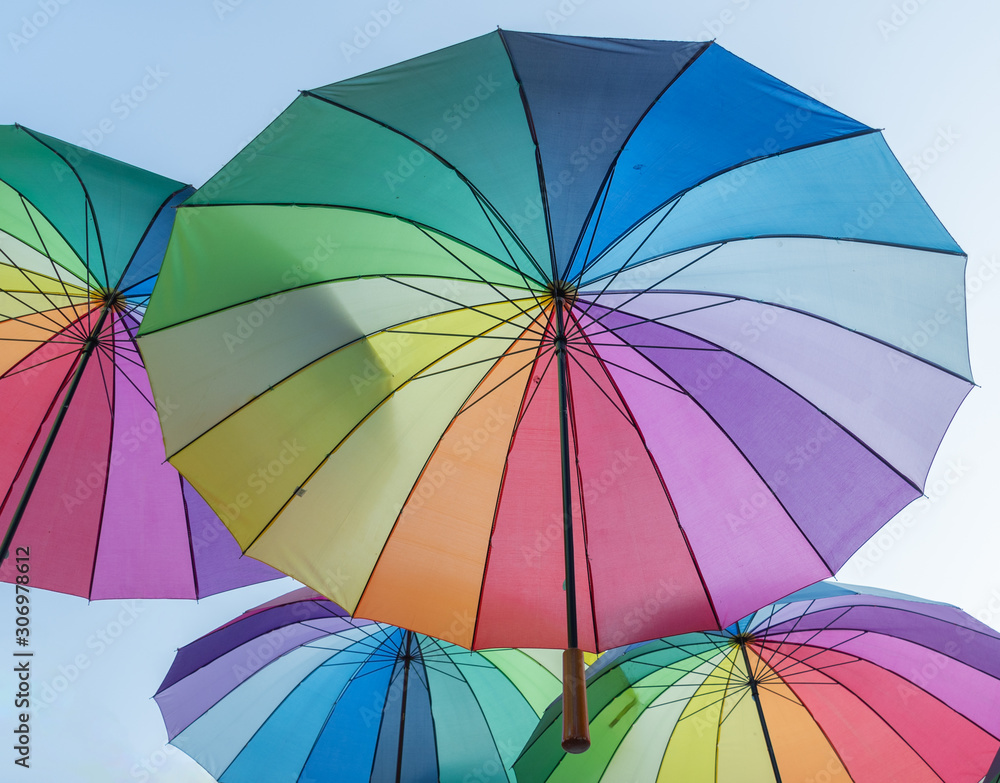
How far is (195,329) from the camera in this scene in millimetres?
4152

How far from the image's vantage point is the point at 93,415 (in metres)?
5.47

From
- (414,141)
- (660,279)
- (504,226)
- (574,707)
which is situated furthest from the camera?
(660,279)

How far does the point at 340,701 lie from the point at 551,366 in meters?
3.33

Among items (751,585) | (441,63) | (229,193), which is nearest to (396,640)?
(751,585)

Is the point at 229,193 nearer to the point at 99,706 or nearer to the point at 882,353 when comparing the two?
the point at 882,353

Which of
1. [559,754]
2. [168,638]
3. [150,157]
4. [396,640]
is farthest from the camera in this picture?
[168,638]

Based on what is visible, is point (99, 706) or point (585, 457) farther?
point (99, 706)

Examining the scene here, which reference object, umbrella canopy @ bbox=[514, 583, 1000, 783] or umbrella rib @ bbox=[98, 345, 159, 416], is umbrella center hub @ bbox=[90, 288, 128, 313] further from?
umbrella canopy @ bbox=[514, 583, 1000, 783]

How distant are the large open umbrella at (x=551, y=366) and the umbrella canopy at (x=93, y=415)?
136 cm

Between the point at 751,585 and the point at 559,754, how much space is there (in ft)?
5.73

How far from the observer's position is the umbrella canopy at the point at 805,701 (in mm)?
5176

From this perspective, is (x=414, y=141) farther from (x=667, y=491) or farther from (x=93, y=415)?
A: (x=93, y=415)

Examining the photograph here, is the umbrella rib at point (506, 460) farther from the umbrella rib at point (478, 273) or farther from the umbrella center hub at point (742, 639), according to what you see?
the umbrella center hub at point (742, 639)

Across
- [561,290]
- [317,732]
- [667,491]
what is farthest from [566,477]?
[317,732]
